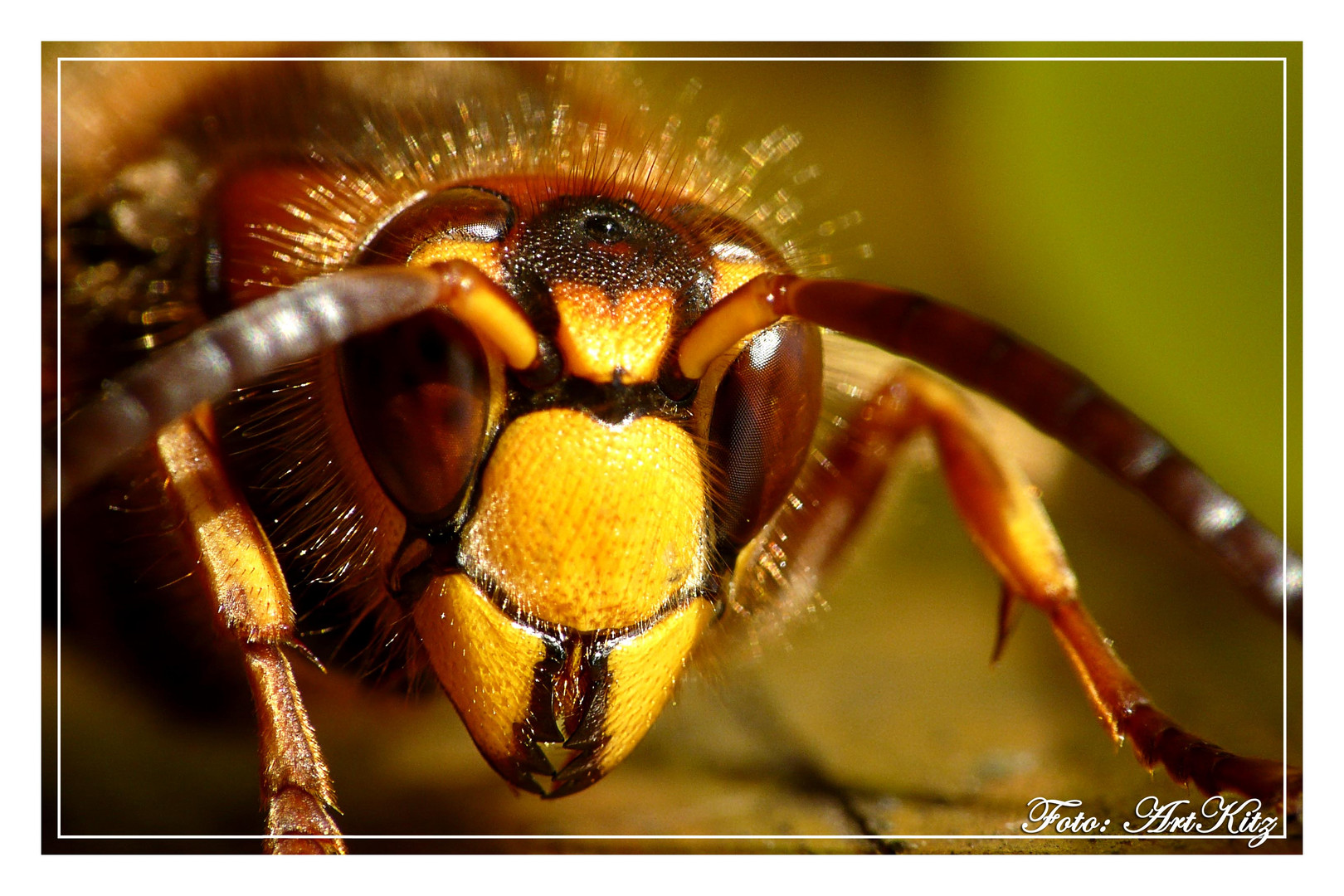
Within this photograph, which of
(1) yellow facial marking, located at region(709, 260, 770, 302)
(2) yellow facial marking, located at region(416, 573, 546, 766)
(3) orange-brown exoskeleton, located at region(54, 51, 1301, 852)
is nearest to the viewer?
(3) orange-brown exoskeleton, located at region(54, 51, 1301, 852)

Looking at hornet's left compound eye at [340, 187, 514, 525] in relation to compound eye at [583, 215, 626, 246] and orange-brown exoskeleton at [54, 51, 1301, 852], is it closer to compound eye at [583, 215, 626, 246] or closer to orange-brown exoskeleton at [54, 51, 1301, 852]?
orange-brown exoskeleton at [54, 51, 1301, 852]

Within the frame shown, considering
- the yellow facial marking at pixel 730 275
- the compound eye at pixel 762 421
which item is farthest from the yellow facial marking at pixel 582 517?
the yellow facial marking at pixel 730 275

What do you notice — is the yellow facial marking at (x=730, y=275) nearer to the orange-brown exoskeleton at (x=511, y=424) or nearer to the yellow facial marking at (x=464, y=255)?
the orange-brown exoskeleton at (x=511, y=424)

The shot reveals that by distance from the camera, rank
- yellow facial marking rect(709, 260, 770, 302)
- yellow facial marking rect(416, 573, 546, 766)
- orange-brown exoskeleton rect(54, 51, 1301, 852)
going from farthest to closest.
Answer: yellow facial marking rect(709, 260, 770, 302), yellow facial marking rect(416, 573, 546, 766), orange-brown exoskeleton rect(54, 51, 1301, 852)

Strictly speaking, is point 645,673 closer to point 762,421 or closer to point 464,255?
point 762,421

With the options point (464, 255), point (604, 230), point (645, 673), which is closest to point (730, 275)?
point (604, 230)

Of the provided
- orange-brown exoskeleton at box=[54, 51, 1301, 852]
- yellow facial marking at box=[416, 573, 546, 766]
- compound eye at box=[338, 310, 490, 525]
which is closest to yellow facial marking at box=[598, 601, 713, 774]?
orange-brown exoskeleton at box=[54, 51, 1301, 852]
